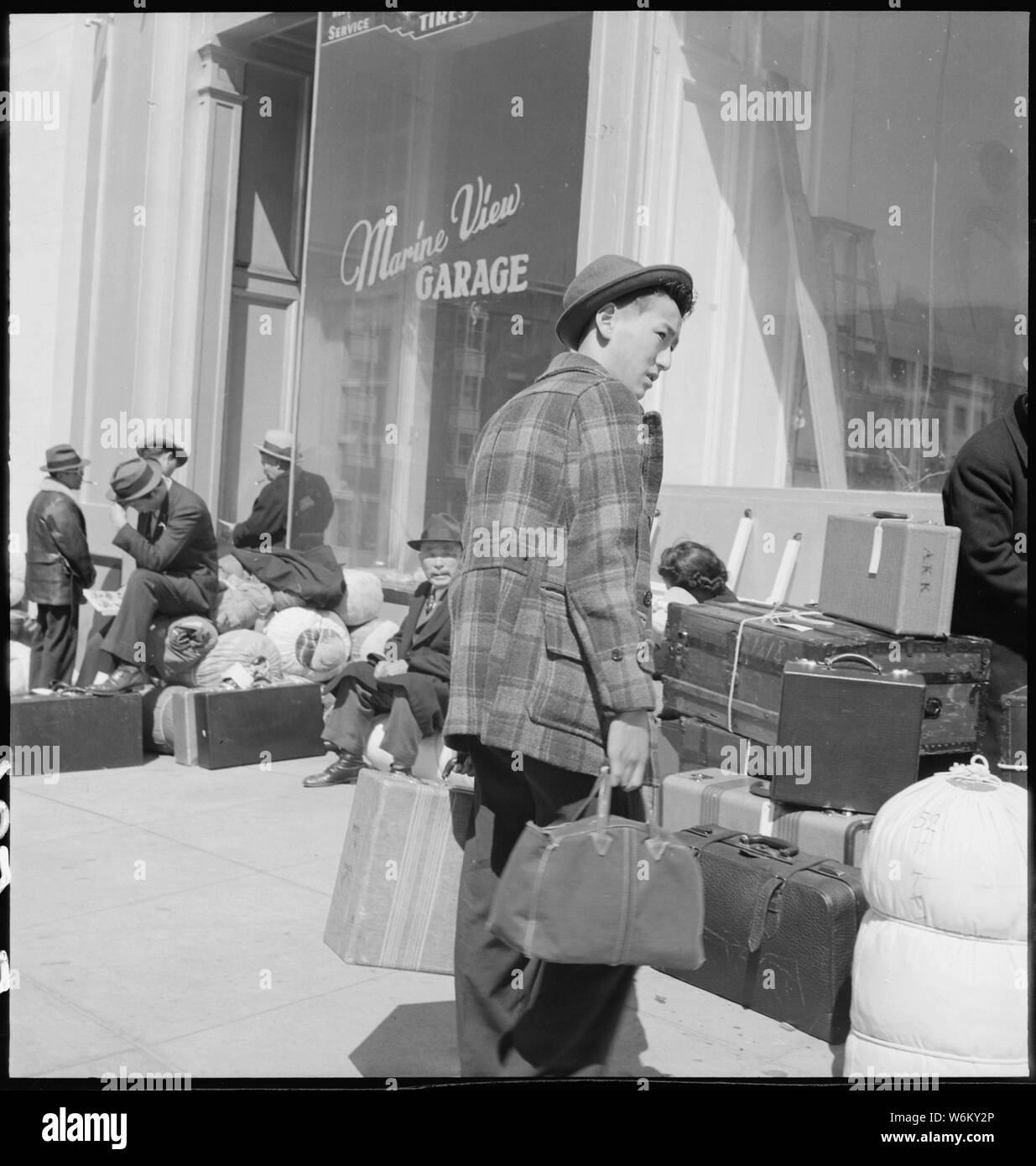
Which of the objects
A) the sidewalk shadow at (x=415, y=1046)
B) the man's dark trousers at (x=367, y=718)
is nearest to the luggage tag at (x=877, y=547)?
the sidewalk shadow at (x=415, y=1046)

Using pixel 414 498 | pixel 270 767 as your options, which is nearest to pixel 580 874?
pixel 270 767

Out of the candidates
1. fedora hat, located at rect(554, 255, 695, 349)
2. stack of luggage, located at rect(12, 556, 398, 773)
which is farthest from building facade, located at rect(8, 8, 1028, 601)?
fedora hat, located at rect(554, 255, 695, 349)

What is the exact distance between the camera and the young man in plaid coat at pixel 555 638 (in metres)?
2.80

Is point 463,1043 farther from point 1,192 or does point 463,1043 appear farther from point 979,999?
point 1,192

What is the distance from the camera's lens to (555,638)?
282cm

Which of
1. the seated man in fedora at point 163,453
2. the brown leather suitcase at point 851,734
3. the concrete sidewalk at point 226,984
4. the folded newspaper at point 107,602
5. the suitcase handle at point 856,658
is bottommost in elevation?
the concrete sidewalk at point 226,984

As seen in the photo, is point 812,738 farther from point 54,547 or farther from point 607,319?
point 54,547

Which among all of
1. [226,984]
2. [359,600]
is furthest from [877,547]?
[359,600]

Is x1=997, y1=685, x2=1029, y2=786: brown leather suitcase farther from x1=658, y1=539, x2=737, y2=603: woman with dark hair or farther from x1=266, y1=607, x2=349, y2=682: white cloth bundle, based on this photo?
x1=266, y1=607, x2=349, y2=682: white cloth bundle

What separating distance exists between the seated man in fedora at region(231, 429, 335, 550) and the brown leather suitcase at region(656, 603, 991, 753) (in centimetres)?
562

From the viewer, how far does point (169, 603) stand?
25.4 ft

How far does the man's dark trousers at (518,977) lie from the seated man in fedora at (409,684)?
3.02 m

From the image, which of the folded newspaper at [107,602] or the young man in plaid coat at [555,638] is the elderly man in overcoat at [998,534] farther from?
the folded newspaper at [107,602]

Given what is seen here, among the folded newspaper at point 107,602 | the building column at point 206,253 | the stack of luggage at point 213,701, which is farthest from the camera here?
the building column at point 206,253
